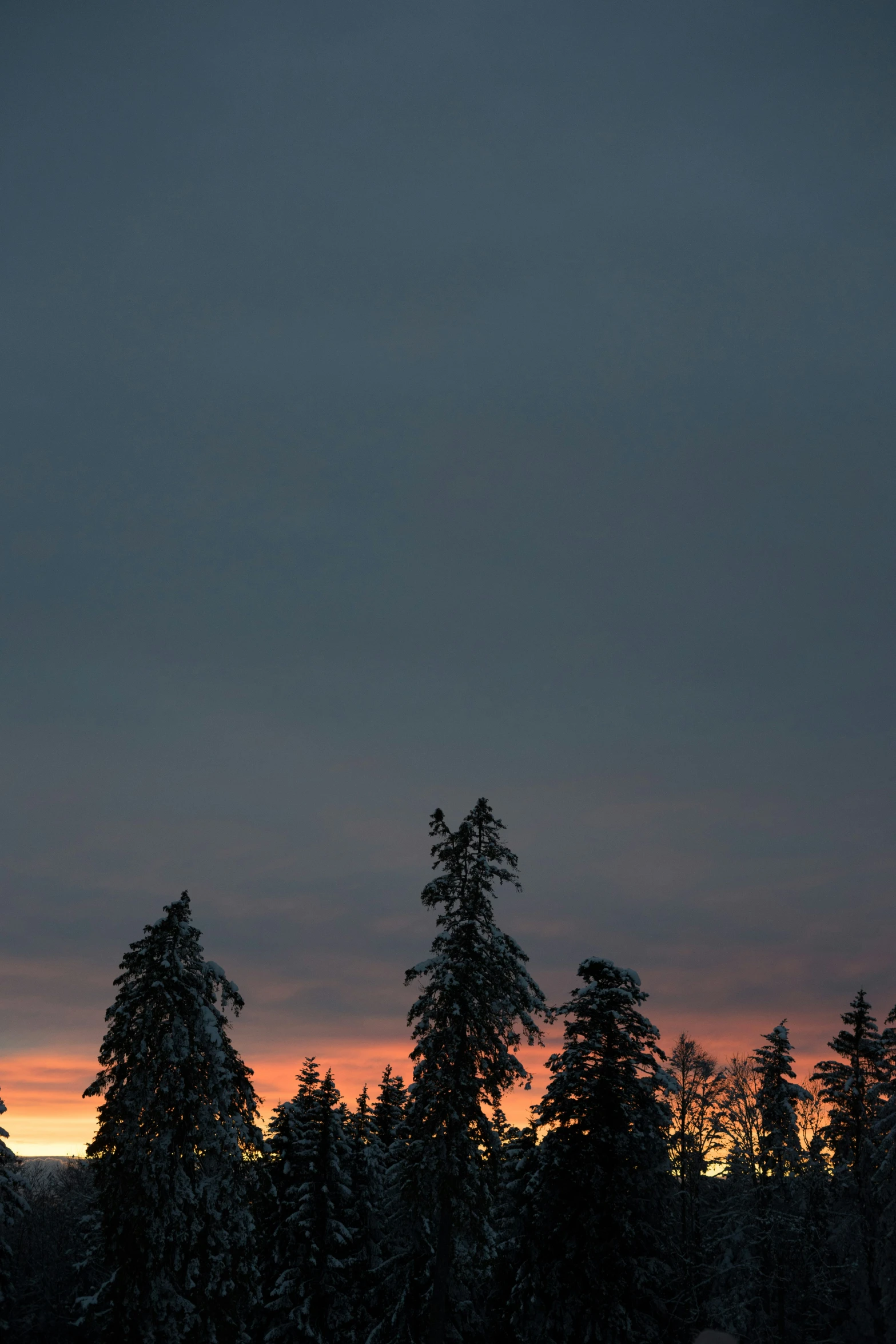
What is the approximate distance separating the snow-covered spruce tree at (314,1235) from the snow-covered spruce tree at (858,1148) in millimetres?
19664

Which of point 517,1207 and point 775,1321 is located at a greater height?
point 517,1207

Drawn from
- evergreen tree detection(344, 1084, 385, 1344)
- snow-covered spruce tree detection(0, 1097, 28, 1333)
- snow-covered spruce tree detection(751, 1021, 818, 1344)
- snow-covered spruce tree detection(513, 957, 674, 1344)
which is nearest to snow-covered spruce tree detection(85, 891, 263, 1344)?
snow-covered spruce tree detection(513, 957, 674, 1344)

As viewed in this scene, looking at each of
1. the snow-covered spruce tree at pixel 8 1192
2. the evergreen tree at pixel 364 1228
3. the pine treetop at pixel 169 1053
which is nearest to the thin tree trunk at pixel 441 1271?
the pine treetop at pixel 169 1053

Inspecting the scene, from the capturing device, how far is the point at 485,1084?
31.0m

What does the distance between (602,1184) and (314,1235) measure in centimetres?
1911

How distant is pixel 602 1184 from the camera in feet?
104

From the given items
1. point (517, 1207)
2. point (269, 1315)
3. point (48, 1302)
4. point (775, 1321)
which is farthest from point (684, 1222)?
point (48, 1302)

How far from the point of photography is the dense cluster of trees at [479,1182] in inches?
1027

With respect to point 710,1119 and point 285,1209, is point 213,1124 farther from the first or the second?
point 710,1119

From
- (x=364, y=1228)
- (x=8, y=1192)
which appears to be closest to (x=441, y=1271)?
(x=8, y=1192)

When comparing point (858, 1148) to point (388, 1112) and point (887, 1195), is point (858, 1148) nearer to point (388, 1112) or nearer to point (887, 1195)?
point (887, 1195)

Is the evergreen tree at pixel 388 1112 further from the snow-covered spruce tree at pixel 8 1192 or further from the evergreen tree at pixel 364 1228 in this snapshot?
the snow-covered spruce tree at pixel 8 1192

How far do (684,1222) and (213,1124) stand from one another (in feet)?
114

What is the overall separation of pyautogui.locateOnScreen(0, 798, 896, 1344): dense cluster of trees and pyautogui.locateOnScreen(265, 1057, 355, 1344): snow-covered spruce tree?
0.34 feet
